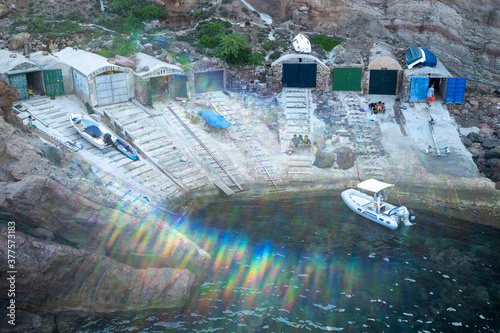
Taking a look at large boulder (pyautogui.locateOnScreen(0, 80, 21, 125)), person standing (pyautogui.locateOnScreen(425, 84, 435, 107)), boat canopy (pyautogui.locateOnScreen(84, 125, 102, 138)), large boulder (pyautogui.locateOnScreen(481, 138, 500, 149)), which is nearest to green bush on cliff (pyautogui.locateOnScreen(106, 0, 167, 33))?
boat canopy (pyautogui.locateOnScreen(84, 125, 102, 138))

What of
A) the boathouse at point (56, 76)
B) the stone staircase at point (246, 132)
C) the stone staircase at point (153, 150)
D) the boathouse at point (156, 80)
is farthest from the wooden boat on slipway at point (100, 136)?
the stone staircase at point (246, 132)

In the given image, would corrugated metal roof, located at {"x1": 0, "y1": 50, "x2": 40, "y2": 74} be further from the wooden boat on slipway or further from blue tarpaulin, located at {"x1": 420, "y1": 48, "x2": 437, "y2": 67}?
blue tarpaulin, located at {"x1": 420, "y1": 48, "x2": 437, "y2": 67}

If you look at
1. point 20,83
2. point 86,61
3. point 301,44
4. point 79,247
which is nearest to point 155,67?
point 86,61

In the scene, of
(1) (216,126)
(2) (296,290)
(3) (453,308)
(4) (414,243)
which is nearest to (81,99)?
(1) (216,126)

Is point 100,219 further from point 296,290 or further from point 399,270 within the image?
point 399,270

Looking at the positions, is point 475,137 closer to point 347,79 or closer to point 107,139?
point 347,79

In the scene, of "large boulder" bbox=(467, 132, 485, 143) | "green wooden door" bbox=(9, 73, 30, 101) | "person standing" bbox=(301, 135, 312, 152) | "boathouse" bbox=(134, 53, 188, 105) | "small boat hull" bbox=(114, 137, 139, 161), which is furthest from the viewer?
"boathouse" bbox=(134, 53, 188, 105)
